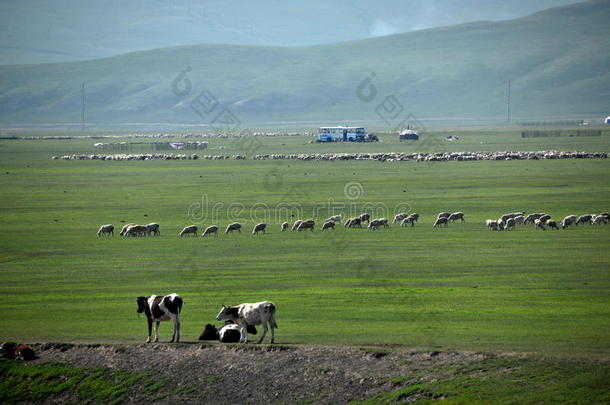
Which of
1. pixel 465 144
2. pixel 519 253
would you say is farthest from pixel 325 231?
pixel 465 144

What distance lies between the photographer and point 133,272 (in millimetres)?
30484

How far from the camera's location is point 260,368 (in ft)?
66.2

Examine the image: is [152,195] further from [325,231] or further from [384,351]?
→ [384,351]

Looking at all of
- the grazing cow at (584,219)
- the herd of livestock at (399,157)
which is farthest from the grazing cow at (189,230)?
the herd of livestock at (399,157)

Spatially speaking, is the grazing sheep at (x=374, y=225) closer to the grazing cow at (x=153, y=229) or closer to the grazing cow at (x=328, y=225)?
the grazing cow at (x=328, y=225)

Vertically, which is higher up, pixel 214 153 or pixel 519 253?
pixel 214 153

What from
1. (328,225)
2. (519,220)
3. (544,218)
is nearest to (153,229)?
(328,225)

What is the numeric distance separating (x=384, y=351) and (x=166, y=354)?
4651mm

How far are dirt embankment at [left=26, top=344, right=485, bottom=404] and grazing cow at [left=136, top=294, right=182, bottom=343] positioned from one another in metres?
0.43

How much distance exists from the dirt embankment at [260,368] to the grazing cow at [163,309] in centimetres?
43

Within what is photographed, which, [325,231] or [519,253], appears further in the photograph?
[325,231]

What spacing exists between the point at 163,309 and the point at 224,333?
1.42 meters

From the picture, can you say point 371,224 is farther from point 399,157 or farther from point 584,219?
point 399,157

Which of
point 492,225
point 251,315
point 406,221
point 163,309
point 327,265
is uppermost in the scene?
point 406,221
